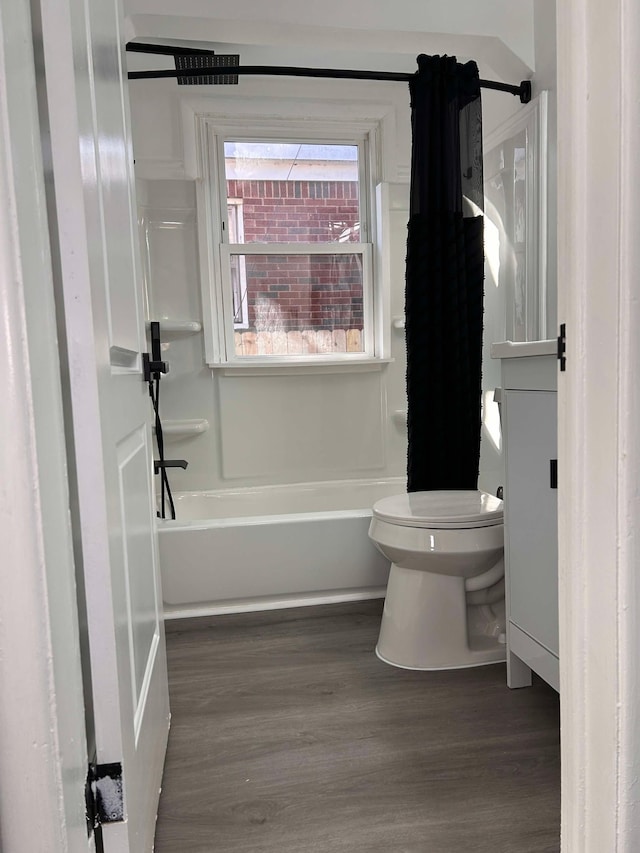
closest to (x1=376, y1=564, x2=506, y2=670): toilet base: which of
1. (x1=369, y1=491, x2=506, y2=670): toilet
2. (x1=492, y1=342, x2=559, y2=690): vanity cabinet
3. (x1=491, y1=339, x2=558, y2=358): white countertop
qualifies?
(x1=369, y1=491, x2=506, y2=670): toilet

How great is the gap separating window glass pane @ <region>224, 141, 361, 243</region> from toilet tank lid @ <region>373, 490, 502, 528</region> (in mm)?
1686

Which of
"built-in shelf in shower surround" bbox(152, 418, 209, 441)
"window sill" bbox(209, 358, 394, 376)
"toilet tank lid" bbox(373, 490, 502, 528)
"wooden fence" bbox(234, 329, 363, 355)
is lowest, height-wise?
"toilet tank lid" bbox(373, 490, 502, 528)

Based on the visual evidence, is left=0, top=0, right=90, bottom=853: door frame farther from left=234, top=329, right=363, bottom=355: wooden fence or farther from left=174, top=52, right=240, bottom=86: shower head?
left=234, top=329, right=363, bottom=355: wooden fence

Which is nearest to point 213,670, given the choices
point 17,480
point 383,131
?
point 17,480

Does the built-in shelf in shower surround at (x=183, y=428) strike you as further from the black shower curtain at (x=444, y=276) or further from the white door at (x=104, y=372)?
the white door at (x=104, y=372)

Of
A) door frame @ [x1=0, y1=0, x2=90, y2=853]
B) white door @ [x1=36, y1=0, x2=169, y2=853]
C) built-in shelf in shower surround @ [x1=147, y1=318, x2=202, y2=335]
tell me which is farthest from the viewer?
built-in shelf in shower surround @ [x1=147, y1=318, x2=202, y2=335]

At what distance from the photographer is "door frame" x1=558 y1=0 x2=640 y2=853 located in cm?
76

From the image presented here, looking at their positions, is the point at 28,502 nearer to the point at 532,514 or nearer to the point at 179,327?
the point at 532,514

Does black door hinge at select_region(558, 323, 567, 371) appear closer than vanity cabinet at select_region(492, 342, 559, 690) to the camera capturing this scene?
Yes

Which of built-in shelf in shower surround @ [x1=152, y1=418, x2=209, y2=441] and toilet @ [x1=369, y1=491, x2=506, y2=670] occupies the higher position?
built-in shelf in shower surround @ [x1=152, y1=418, x2=209, y2=441]

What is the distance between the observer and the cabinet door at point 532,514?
4.81 ft

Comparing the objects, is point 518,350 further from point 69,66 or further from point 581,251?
point 69,66

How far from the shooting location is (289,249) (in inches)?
125

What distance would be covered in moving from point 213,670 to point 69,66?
163 cm
